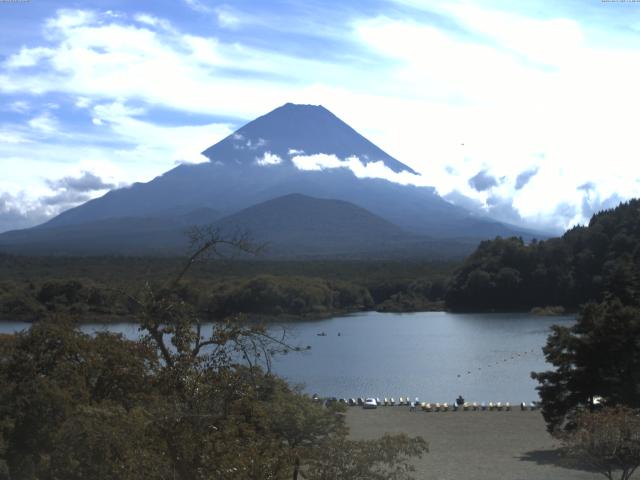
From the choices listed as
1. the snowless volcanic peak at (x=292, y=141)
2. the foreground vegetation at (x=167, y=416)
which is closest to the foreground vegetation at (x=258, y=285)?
the foreground vegetation at (x=167, y=416)

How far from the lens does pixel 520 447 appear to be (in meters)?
15.4

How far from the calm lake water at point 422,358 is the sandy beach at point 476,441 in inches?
121

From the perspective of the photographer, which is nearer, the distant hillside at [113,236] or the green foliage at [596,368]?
the green foliage at [596,368]

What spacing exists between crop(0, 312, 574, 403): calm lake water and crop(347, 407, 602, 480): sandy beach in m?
3.08

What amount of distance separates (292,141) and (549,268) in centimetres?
12916

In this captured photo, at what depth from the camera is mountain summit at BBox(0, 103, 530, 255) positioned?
140 m

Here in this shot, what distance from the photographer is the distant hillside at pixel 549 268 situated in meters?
50.7

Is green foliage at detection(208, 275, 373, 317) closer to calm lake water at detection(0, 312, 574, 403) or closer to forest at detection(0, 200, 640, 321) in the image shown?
forest at detection(0, 200, 640, 321)

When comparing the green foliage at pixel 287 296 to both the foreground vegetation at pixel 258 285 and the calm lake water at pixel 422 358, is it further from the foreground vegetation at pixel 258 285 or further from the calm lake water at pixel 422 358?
the calm lake water at pixel 422 358

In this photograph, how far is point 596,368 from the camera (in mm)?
14164

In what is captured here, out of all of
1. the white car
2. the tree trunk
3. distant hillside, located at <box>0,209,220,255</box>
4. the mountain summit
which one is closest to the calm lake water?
the white car

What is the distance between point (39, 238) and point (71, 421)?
130710 millimetres

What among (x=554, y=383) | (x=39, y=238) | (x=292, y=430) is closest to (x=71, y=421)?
(x=292, y=430)

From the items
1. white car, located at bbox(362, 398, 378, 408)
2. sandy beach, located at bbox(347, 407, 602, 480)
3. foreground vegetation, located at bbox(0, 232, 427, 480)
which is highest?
foreground vegetation, located at bbox(0, 232, 427, 480)
